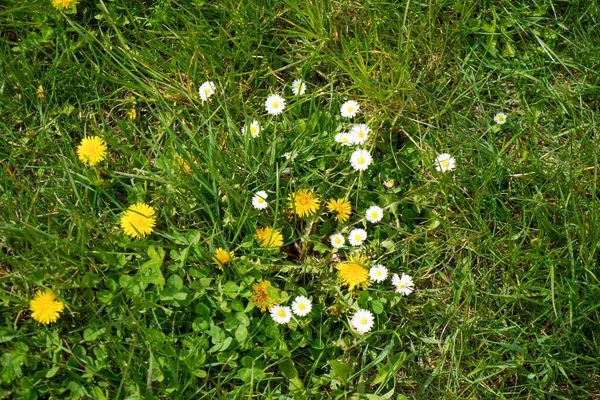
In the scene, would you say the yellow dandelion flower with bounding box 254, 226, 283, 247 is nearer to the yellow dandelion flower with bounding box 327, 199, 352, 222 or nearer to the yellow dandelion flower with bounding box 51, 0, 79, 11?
the yellow dandelion flower with bounding box 327, 199, 352, 222

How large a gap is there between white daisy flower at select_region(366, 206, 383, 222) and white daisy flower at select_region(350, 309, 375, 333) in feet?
1.22

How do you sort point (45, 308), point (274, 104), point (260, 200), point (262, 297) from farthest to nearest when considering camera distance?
point (274, 104) < point (260, 200) < point (262, 297) < point (45, 308)

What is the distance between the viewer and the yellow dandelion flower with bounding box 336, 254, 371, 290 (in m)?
2.53

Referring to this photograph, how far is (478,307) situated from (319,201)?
2.45 ft

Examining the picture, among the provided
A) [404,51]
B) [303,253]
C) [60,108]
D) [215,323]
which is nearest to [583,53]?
[404,51]

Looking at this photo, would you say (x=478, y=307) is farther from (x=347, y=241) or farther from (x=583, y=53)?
(x=583, y=53)

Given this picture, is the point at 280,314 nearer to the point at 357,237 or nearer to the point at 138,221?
the point at 357,237

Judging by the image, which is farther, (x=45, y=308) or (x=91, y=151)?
(x=91, y=151)

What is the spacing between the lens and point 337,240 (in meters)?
2.63

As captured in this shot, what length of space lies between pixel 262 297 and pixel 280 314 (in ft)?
0.31

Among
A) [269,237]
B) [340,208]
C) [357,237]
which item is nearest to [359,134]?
[340,208]

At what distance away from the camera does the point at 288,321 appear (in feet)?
8.01

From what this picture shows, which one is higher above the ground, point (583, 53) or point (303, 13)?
point (303, 13)

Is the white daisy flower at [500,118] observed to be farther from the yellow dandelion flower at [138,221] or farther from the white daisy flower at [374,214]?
the yellow dandelion flower at [138,221]
